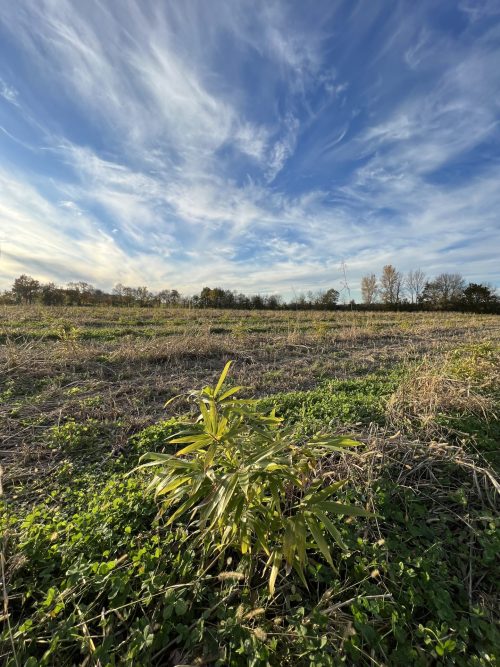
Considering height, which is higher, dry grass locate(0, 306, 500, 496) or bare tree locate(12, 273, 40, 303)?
bare tree locate(12, 273, 40, 303)

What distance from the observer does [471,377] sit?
3.49m

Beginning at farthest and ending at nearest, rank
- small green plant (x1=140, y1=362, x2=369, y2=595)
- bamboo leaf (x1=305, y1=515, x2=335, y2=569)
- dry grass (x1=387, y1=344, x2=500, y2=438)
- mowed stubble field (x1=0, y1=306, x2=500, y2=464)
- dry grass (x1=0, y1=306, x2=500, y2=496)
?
mowed stubble field (x1=0, y1=306, x2=500, y2=464)
dry grass (x1=0, y1=306, x2=500, y2=496)
dry grass (x1=387, y1=344, x2=500, y2=438)
small green plant (x1=140, y1=362, x2=369, y2=595)
bamboo leaf (x1=305, y1=515, x2=335, y2=569)

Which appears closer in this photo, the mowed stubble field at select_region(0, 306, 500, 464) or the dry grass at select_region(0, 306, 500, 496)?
the dry grass at select_region(0, 306, 500, 496)

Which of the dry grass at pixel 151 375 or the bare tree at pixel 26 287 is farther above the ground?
the bare tree at pixel 26 287

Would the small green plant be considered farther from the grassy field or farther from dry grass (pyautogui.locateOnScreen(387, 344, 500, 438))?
dry grass (pyautogui.locateOnScreen(387, 344, 500, 438))

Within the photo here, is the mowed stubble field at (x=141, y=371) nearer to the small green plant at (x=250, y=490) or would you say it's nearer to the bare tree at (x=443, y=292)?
the small green plant at (x=250, y=490)

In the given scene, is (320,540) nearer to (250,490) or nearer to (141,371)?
(250,490)

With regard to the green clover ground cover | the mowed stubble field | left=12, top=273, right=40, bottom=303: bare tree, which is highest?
left=12, top=273, right=40, bottom=303: bare tree

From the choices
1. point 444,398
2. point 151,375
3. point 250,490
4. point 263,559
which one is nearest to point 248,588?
point 263,559

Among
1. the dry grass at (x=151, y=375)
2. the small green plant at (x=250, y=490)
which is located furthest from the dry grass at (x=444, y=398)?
the small green plant at (x=250, y=490)

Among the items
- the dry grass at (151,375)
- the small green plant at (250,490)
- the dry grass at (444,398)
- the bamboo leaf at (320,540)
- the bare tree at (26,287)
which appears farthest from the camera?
the bare tree at (26,287)

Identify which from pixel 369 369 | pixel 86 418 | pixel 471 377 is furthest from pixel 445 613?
pixel 369 369

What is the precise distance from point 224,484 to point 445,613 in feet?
3.91

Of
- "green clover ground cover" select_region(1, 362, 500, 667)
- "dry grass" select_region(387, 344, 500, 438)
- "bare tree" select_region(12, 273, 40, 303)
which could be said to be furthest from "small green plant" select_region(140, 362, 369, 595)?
"bare tree" select_region(12, 273, 40, 303)
